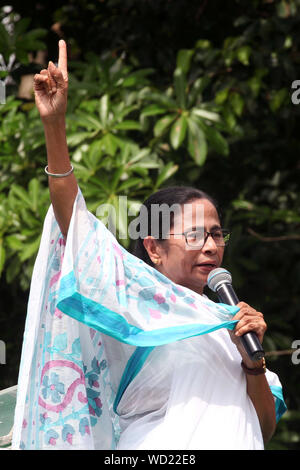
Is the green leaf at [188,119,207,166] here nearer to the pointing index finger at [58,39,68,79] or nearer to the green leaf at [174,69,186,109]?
the green leaf at [174,69,186,109]

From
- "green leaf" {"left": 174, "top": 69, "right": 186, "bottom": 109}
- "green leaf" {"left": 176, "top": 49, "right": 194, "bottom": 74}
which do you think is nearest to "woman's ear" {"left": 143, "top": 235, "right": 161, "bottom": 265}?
"green leaf" {"left": 174, "top": 69, "right": 186, "bottom": 109}

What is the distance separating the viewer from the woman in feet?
4.29

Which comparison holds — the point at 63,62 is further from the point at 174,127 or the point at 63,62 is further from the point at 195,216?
the point at 174,127

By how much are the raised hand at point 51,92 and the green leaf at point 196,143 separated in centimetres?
155

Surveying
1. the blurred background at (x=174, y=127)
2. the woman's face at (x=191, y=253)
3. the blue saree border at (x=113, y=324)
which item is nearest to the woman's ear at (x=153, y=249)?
the woman's face at (x=191, y=253)

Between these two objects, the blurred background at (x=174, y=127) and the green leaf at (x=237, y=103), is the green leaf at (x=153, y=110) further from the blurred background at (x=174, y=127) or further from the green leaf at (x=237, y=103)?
the green leaf at (x=237, y=103)

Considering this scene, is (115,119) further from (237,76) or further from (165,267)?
(165,267)

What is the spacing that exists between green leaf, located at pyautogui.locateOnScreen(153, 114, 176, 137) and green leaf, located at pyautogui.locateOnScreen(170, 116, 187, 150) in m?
0.03

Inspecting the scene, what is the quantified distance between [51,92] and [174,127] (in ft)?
5.26

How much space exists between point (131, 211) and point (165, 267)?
1116 mm

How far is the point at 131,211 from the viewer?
2645mm

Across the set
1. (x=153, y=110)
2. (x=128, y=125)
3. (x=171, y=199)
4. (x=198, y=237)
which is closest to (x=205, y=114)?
(x=153, y=110)

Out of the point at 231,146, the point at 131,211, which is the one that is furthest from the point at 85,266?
the point at 231,146

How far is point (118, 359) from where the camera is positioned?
4.80 feet
